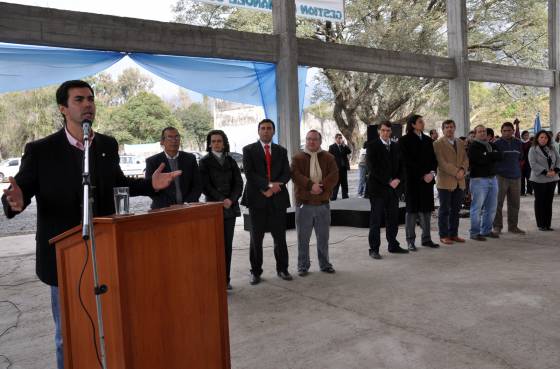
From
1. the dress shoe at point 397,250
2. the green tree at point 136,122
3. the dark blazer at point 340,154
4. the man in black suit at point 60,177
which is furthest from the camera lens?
the green tree at point 136,122

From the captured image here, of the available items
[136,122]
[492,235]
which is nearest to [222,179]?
[492,235]

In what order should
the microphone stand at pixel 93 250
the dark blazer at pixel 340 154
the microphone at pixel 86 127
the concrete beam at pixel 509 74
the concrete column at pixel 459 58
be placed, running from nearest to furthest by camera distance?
1. the microphone stand at pixel 93 250
2. the microphone at pixel 86 127
3. the dark blazer at pixel 340 154
4. the concrete column at pixel 459 58
5. the concrete beam at pixel 509 74

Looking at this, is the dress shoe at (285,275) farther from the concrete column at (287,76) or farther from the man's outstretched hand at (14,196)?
the concrete column at (287,76)

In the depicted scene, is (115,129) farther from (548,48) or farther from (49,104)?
(548,48)

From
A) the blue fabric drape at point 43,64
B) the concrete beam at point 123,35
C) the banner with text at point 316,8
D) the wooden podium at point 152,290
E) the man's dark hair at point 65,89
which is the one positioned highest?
the banner with text at point 316,8

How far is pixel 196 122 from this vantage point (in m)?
41.3

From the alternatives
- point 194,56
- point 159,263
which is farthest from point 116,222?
point 194,56

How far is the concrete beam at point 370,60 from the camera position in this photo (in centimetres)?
958

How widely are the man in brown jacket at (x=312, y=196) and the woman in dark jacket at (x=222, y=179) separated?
26.8 inches

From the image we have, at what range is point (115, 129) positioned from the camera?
30.1 metres

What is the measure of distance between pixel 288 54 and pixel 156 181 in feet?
23.0

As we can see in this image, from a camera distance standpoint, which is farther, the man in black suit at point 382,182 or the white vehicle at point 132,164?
the white vehicle at point 132,164

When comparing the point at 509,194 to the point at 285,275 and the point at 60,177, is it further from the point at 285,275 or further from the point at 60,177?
the point at 60,177

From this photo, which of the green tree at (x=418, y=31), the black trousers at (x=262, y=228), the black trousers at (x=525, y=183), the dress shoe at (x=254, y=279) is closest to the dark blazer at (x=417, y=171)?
the black trousers at (x=262, y=228)
